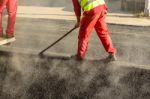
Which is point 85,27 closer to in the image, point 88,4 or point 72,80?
point 88,4

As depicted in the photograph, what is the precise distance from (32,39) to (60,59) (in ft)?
10.9

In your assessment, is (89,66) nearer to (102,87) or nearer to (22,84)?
(102,87)

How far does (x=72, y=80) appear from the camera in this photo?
671 cm

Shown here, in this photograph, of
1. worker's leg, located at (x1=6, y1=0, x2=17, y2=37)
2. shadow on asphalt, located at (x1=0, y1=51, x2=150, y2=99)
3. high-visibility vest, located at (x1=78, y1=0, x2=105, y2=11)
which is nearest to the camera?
shadow on asphalt, located at (x1=0, y1=51, x2=150, y2=99)

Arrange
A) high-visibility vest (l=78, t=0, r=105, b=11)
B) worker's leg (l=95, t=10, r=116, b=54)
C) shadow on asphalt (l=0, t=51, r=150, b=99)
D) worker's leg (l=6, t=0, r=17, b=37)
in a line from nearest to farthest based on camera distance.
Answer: shadow on asphalt (l=0, t=51, r=150, b=99) < high-visibility vest (l=78, t=0, r=105, b=11) < worker's leg (l=95, t=10, r=116, b=54) < worker's leg (l=6, t=0, r=17, b=37)

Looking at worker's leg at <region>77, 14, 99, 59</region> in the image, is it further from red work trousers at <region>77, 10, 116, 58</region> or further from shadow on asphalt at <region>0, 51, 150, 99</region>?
shadow on asphalt at <region>0, 51, 150, 99</region>

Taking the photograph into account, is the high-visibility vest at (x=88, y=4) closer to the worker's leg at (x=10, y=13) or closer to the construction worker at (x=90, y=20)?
the construction worker at (x=90, y=20)

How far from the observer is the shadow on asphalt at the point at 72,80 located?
6283mm

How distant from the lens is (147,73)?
639 centimetres

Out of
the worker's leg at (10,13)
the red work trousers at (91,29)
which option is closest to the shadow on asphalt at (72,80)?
the red work trousers at (91,29)

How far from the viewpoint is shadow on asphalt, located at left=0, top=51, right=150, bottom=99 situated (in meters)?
6.28

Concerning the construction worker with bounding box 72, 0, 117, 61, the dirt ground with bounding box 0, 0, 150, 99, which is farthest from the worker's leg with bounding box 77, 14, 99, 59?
the dirt ground with bounding box 0, 0, 150, 99

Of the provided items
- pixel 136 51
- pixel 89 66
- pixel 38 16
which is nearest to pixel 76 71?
pixel 89 66

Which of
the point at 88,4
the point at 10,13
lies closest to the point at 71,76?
the point at 88,4
